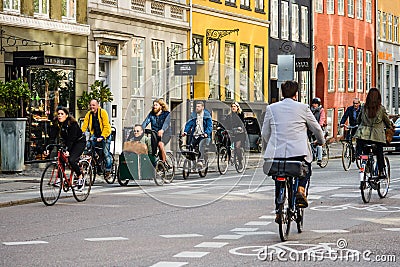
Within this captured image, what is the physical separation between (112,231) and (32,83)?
16655mm

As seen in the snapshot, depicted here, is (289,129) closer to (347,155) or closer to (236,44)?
(347,155)

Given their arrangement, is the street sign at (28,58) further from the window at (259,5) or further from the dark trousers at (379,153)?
the window at (259,5)

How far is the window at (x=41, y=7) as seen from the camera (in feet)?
98.9

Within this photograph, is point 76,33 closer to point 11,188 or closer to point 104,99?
point 104,99

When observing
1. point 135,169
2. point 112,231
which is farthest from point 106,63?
point 112,231

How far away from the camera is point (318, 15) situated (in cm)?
5750

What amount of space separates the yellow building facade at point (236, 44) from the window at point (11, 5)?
9.34m

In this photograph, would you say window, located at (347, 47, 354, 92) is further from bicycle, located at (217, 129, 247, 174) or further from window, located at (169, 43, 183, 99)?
bicycle, located at (217, 129, 247, 174)

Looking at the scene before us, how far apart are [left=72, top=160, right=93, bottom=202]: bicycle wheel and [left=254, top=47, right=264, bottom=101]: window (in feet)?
93.6

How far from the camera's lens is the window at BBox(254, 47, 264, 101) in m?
47.9

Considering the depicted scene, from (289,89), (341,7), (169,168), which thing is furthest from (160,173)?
(341,7)

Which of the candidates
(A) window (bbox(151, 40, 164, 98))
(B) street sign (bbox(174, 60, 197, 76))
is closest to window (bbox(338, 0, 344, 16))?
(A) window (bbox(151, 40, 164, 98))

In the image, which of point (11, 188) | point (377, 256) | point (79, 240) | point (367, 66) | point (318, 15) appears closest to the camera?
point (377, 256)

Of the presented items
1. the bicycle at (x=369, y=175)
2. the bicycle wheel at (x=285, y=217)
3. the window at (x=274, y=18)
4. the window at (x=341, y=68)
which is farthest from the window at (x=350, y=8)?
the bicycle wheel at (x=285, y=217)
